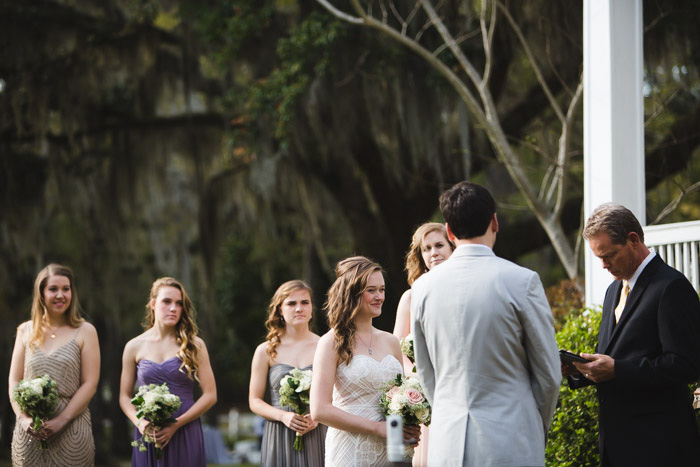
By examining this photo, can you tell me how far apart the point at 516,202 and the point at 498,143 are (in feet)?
21.7

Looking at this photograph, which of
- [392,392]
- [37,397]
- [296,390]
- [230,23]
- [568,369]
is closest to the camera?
[568,369]

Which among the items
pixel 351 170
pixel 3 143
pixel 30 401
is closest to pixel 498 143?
pixel 351 170

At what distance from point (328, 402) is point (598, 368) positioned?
1346mm

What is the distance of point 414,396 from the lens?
4395 mm

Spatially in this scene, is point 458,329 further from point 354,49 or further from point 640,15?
point 354,49

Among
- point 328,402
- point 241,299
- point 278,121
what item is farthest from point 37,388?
point 241,299

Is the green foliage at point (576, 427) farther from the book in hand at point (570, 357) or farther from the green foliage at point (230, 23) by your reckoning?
the green foliage at point (230, 23)

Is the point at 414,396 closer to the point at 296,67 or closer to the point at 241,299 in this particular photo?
the point at 296,67

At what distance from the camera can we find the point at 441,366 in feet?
11.8

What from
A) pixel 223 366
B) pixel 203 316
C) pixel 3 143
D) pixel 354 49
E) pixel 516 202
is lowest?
pixel 223 366

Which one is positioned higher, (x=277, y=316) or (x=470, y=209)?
(x=470, y=209)

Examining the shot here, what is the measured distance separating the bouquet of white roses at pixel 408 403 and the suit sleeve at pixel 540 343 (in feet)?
3.30

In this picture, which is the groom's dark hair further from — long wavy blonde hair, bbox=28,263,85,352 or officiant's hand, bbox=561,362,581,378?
long wavy blonde hair, bbox=28,263,85,352

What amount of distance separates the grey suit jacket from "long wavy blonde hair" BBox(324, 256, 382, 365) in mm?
1089
